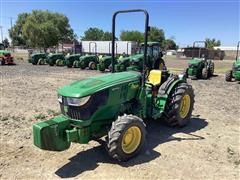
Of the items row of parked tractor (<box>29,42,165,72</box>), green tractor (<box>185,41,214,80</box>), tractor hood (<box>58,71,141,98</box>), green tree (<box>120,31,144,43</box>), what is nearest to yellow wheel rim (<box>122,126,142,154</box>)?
tractor hood (<box>58,71,141,98</box>)

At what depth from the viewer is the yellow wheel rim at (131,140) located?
167 inches

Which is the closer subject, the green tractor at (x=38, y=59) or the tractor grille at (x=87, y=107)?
the tractor grille at (x=87, y=107)

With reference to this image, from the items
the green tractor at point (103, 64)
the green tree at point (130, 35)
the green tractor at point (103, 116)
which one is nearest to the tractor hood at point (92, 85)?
the green tractor at point (103, 116)

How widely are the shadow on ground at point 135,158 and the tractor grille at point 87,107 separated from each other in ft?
2.49

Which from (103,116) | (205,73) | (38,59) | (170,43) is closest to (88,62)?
(38,59)

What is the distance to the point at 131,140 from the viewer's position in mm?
4367

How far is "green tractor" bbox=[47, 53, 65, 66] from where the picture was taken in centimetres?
2350

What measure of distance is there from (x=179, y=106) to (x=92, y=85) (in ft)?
6.96

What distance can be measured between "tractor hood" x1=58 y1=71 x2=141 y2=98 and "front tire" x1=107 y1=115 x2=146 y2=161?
1.91ft

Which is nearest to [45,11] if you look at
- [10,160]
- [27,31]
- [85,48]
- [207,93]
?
[27,31]

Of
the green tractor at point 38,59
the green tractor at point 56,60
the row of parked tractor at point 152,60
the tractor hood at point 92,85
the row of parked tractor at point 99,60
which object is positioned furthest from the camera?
the green tractor at point 38,59

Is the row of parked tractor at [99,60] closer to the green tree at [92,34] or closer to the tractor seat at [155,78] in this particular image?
the tractor seat at [155,78]

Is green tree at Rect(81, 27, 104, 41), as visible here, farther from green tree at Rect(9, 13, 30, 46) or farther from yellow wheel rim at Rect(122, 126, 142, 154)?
yellow wheel rim at Rect(122, 126, 142, 154)

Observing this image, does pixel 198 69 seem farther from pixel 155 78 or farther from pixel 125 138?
pixel 125 138
